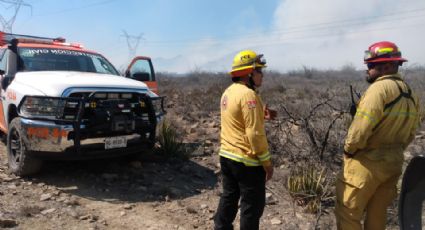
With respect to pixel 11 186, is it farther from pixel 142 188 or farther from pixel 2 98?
pixel 142 188

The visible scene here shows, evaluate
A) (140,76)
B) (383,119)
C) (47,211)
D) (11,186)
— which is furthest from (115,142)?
(383,119)

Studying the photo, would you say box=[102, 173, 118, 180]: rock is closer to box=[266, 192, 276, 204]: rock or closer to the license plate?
the license plate

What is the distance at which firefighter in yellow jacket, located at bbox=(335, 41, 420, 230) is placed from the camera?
3.16 m

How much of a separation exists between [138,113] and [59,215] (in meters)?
1.83

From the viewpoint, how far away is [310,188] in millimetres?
5016

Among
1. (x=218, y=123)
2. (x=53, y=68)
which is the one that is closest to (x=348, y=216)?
(x=53, y=68)

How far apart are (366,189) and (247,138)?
1.05m

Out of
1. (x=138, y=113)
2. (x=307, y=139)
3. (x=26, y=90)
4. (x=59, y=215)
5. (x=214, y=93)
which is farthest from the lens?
(x=214, y=93)

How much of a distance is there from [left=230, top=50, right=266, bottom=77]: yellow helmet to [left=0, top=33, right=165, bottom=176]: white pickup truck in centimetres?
226

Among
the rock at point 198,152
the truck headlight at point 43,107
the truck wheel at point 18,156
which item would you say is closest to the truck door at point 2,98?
the truck wheel at point 18,156

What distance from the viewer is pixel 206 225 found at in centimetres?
462

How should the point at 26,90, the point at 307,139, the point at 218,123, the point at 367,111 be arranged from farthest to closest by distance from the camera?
the point at 218,123 → the point at 307,139 → the point at 26,90 → the point at 367,111

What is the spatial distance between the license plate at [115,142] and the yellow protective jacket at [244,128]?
6.77 feet

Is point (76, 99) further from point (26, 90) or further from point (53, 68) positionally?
point (53, 68)
